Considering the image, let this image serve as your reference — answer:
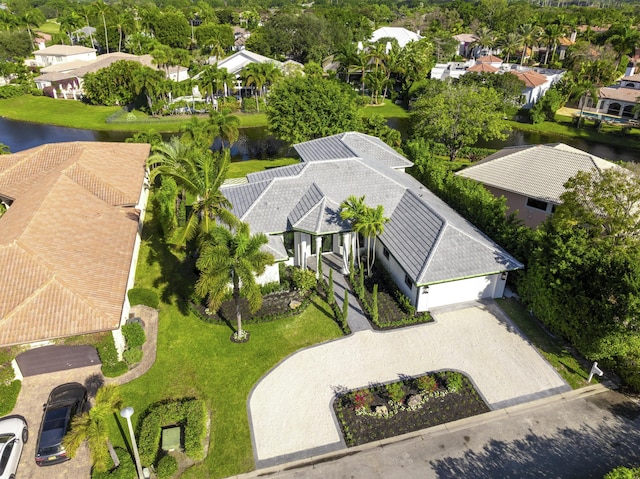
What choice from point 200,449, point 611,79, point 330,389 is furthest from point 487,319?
point 611,79

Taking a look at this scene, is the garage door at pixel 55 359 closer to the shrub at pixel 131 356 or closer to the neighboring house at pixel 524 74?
the shrub at pixel 131 356

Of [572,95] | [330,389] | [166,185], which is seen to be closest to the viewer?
[330,389]

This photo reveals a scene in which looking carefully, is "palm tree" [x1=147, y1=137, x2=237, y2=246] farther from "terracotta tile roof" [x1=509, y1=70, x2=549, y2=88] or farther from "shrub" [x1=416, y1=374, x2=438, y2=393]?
"terracotta tile roof" [x1=509, y1=70, x2=549, y2=88]

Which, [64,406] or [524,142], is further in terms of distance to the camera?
[524,142]

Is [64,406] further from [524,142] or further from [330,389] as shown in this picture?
Result: [524,142]

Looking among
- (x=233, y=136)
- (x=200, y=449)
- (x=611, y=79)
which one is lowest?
(x=200, y=449)

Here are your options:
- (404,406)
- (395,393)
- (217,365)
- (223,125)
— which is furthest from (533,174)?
(223,125)

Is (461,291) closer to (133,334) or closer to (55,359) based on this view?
(133,334)

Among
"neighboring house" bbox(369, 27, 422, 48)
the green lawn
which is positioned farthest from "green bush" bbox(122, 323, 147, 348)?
"neighboring house" bbox(369, 27, 422, 48)

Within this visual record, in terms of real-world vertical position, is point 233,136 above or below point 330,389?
above
